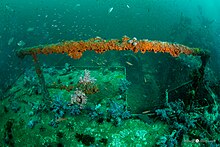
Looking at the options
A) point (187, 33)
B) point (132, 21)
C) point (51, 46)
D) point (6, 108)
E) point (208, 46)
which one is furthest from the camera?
point (132, 21)

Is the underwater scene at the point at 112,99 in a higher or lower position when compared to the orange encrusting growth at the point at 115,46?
lower

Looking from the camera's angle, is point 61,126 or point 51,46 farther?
point 61,126

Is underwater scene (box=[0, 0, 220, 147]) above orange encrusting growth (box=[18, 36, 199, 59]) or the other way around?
the other way around

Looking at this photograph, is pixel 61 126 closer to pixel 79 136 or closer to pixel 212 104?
pixel 79 136

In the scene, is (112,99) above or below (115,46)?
below

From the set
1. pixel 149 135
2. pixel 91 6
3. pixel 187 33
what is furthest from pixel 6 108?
pixel 91 6

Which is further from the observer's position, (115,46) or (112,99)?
(112,99)

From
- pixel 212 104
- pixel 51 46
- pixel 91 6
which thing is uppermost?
pixel 51 46

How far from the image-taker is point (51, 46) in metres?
5.55

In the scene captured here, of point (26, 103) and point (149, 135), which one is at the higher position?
point (149, 135)

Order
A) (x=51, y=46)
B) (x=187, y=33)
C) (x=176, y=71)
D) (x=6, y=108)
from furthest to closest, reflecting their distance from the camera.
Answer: (x=187, y=33)
(x=176, y=71)
(x=6, y=108)
(x=51, y=46)

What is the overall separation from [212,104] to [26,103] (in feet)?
23.2

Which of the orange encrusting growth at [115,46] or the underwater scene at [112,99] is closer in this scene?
the orange encrusting growth at [115,46]

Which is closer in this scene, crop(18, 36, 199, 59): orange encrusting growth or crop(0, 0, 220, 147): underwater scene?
crop(18, 36, 199, 59): orange encrusting growth
